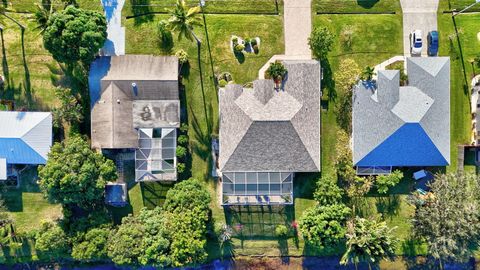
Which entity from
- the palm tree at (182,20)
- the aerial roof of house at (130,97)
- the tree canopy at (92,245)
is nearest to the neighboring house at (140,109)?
the aerial roof of house at (130,97)

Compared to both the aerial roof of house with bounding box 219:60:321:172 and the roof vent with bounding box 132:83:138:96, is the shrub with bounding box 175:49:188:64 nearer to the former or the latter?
the aerial roof of house with bounding box 219:60:321:172

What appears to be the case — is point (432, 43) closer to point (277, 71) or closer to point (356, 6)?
point (356, 6)

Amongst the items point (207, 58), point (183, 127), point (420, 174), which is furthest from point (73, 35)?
point (420, 174)

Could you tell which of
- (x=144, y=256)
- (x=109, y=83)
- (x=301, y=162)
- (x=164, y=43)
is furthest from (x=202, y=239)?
(x=164, y=43)

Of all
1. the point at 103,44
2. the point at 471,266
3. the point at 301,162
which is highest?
the point at 103,44

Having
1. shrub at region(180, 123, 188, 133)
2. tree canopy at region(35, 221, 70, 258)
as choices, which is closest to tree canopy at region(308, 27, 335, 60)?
shrub at region(180, 123, 188, 133)

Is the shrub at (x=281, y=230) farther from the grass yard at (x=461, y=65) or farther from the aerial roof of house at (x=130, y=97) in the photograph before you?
the grass yard at (x=461, y=65)

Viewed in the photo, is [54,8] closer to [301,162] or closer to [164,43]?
[164,43]
